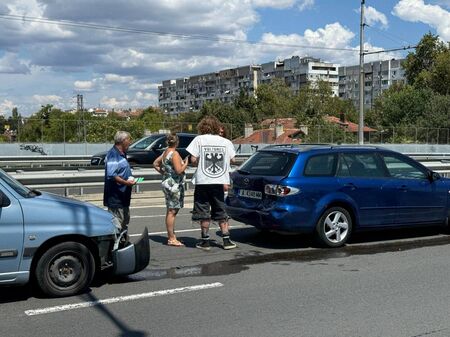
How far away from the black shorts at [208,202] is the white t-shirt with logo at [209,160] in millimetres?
116

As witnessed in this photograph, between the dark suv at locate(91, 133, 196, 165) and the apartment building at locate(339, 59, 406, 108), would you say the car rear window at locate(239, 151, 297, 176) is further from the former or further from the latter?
the apartment building at locate(339, 59, 406, 108)

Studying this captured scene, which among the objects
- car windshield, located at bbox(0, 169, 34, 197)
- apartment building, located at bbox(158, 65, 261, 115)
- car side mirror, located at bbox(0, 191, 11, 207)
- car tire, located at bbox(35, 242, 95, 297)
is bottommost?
car tire, located at bbox(35, 242, 95, 297)

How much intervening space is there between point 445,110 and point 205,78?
138858mm

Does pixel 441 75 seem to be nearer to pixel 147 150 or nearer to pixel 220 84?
pixel 147 150

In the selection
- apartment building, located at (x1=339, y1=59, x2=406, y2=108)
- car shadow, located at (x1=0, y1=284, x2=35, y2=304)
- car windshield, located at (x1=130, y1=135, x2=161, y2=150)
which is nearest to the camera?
car shadow, located at (x1=0, y1=284, x2=35, y2=304)

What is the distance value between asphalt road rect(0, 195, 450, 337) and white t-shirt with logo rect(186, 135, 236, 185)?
1.08 metres

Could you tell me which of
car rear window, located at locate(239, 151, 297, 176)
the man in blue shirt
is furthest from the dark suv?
the man in blue shirt

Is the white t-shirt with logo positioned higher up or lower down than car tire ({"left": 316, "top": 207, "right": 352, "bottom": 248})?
higher up

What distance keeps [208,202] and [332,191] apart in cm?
184

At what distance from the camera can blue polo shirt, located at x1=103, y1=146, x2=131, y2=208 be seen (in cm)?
744

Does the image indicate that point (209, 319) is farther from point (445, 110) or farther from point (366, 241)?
point (445, 110)

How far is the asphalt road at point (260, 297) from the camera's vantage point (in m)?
5.02

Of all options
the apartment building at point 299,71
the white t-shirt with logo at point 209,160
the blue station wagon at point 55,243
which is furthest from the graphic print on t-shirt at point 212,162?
the apartment building at point 299,71

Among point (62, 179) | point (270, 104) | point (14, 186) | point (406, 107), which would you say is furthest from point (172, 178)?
point (270, 104)
